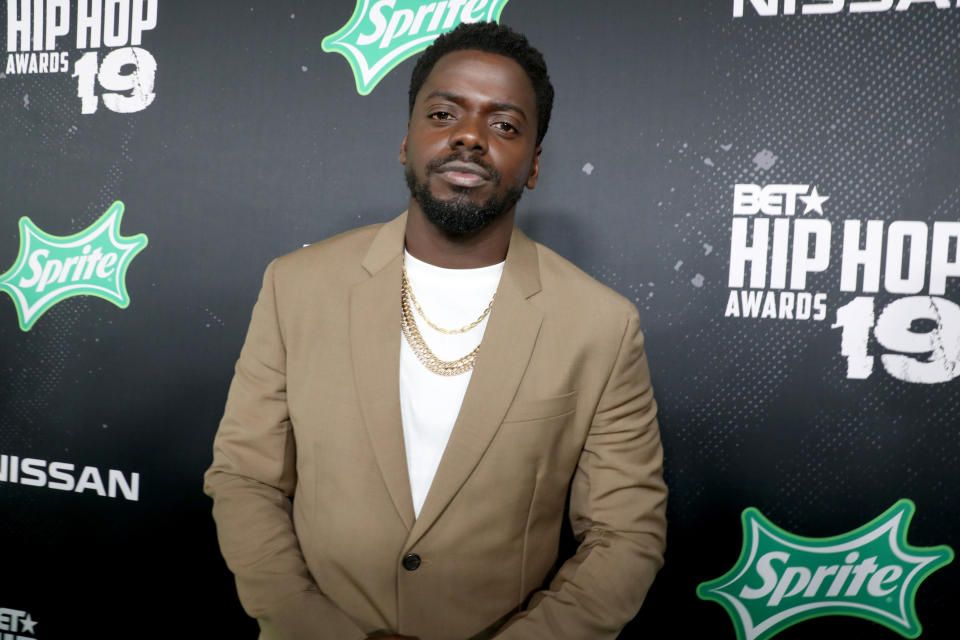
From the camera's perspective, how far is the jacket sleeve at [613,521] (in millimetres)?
1221

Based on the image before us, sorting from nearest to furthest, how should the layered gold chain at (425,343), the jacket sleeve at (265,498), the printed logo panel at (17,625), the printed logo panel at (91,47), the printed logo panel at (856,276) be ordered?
the jacket sleeve at (265,498), the layered gold chain at (425,343), the printed logo panel at (856,276), the printed logo panel at (91,47), the printed logo panel at (17,625)

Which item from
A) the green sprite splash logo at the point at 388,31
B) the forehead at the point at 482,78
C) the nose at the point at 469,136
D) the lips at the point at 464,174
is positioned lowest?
the lips at the point at 464,174

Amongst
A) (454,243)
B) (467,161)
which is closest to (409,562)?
(454,243)

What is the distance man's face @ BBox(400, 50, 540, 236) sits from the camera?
1289 millimetres

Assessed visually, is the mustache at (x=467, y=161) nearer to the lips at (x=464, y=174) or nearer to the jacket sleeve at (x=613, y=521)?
the lips at (x=464, y=174)

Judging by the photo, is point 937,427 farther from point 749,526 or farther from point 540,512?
point 540,512

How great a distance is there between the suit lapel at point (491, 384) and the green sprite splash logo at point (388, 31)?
2.89 feet

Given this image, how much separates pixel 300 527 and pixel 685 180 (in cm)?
117

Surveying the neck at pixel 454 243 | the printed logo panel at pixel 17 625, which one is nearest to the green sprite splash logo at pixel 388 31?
the neck at pixel 454 243

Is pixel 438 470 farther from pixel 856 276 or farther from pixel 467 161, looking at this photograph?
pixel 856 276

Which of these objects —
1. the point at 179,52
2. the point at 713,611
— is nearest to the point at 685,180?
the point at 713,611

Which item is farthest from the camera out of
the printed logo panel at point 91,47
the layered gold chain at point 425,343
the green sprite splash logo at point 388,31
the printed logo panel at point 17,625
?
the printed logo panel at point 17,625

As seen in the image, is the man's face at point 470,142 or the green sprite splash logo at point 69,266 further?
the green sprite splash logo at point 69,266

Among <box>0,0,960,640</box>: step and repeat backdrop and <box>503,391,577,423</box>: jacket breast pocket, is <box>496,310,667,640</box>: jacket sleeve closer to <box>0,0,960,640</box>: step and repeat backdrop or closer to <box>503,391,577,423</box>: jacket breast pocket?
<box>503,391,577,423</box>: jacket breast pocket
